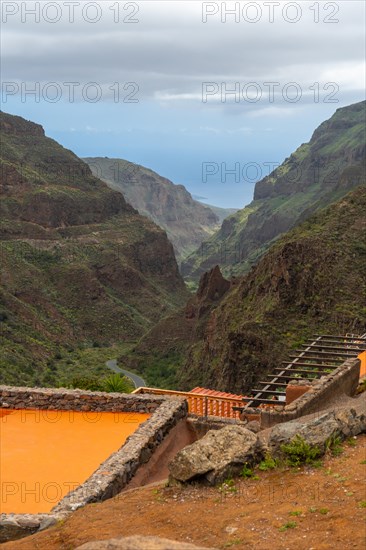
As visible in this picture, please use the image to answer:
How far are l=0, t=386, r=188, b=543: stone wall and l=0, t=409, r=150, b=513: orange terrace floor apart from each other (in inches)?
8.2

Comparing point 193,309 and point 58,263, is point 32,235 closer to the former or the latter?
point 58,263

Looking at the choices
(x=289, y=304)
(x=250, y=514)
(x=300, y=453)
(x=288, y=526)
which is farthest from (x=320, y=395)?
(x=289, y=304)

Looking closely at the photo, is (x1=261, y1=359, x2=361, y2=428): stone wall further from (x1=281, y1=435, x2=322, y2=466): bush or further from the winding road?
the winding road

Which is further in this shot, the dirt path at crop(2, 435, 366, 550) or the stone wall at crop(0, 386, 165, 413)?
the stone wall at crop(0, 386, 165, 413)

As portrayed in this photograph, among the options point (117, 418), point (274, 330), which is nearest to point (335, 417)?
point (117, 418)

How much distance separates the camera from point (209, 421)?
17688 mm

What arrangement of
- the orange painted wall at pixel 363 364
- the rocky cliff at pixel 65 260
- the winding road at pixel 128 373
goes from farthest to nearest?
1. the rocky cliff at pixel 65 260
2. the winding road at pixel 128 373
3. the orange painted wall at pixel 363 364

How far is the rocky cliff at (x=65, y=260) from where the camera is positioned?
9544cm

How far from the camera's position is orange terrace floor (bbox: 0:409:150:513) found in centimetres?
1384

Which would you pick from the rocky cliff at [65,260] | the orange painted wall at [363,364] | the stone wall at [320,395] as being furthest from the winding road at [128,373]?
the stone wall at [320,395]

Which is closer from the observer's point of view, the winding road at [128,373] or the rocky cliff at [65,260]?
the winding road at [128,373]

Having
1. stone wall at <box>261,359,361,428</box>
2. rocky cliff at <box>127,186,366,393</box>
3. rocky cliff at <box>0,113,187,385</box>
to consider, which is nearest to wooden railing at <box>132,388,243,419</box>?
stone wall at <box>261,359,361,428</box>

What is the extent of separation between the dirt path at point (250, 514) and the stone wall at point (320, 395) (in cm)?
484

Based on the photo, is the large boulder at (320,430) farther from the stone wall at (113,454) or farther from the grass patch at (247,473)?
the stone wall at (113,454)
